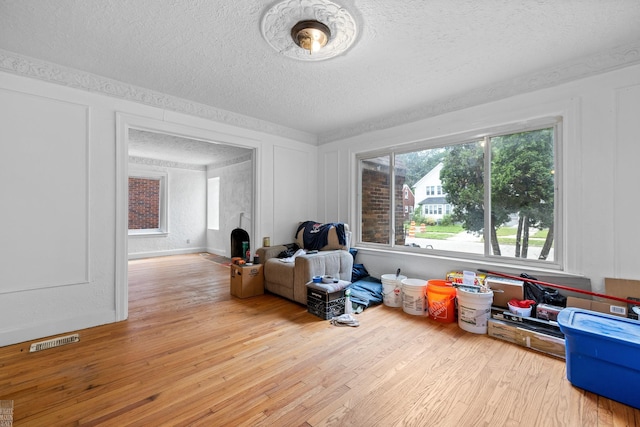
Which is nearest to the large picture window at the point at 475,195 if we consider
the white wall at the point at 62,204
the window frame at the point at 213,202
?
the white wall at the point at 62,204

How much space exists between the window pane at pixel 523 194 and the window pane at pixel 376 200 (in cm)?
134

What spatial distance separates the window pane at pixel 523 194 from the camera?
283 centimetres

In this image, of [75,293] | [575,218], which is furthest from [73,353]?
[575,218]

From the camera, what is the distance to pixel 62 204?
103 inches

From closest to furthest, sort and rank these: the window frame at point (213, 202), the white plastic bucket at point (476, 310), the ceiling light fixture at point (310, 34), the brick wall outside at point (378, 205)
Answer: the ceiling light fixture at point (310, 34), the white plastic bucket at point (476, 310), the brick wall outside at point (378, 205), the window frame at point (213, 202)

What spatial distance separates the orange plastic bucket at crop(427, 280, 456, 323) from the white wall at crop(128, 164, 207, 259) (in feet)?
22.1

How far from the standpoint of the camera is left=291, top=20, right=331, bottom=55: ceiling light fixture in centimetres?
195

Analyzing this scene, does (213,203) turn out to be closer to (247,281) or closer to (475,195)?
(247,281)

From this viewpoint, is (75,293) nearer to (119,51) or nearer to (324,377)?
(119,51)

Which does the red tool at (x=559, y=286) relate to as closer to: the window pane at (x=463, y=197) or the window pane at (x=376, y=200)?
the window pane at (x=463, y=197)

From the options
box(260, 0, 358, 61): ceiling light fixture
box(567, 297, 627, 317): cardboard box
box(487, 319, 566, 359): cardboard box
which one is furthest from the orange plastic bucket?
box(260, 0, 358, 61): ceiling light fixture

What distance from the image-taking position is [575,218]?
8.43ft

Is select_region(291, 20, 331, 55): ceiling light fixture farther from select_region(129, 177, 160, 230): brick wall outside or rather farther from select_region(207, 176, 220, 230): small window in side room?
select_region(129, 177, 160, 230): brick wall outside

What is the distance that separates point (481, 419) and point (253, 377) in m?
1.47
